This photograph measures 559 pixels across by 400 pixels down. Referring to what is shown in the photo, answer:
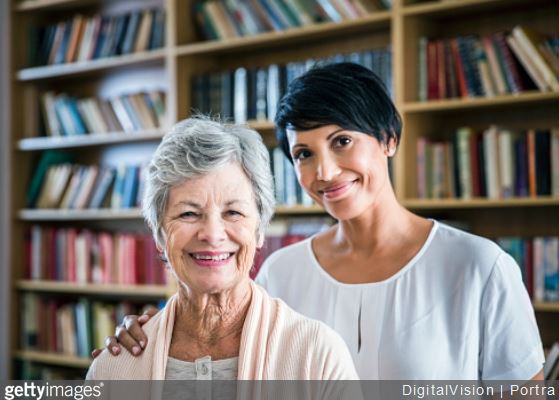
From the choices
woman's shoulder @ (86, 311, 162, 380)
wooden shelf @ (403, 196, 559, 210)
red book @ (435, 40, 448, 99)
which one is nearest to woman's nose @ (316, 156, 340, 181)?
woman's shoulder @ (86, 311, 162, 380)

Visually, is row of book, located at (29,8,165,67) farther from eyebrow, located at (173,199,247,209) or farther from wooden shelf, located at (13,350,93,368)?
eyebrow, located at (173,199,247,209)

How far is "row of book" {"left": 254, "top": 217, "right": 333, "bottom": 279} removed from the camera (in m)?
3.60

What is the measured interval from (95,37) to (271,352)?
340 centimetres

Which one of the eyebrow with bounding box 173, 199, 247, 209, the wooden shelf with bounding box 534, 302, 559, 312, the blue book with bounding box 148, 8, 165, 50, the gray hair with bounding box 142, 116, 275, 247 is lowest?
the wooden shelf with bounding box 534, 302, 559, 312

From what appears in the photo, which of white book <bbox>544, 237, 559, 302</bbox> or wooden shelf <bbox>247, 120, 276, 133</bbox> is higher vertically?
wooden shelf <bbox>247, 120, 276, 133</bbox>

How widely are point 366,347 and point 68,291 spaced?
3.26 m

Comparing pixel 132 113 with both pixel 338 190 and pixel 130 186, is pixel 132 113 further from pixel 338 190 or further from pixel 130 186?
pixel 338 190

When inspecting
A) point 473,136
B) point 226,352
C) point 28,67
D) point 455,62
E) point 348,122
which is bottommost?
point 226,352

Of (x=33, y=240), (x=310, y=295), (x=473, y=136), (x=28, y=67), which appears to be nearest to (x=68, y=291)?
(x=33, y=240)

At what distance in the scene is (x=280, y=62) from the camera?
13.0ft

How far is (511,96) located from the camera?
3.02 metres

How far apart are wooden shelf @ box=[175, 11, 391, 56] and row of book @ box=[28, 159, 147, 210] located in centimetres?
73

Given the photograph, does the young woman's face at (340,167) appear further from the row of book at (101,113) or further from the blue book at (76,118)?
the blue book at (76,118)

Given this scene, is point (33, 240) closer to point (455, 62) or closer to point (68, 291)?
point (68, 291)
